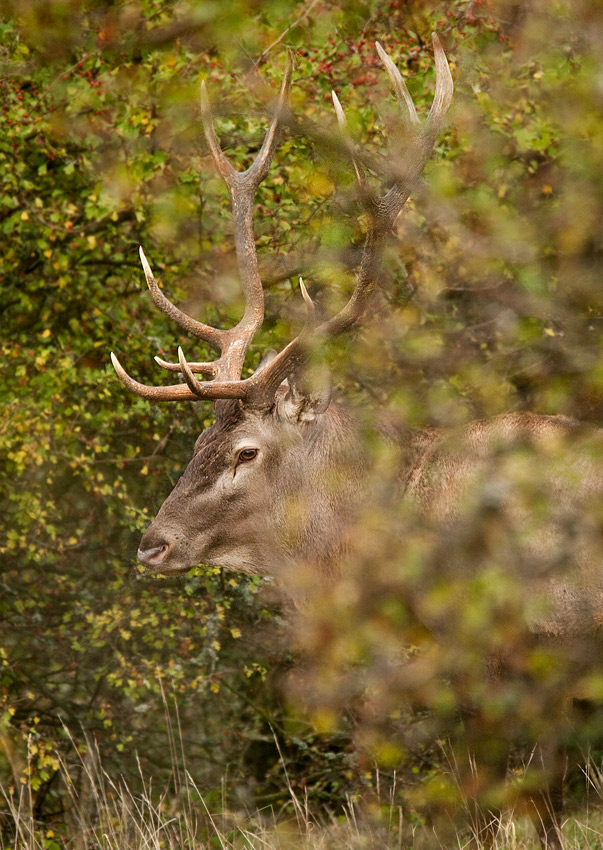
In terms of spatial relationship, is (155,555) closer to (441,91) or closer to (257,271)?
(257,271)

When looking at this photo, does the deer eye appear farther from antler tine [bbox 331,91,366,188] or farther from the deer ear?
antler tine [bbox 331,91,366,188]

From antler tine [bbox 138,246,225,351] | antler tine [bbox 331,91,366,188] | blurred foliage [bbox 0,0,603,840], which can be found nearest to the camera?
antler tine [bbox 331,91,366,188]

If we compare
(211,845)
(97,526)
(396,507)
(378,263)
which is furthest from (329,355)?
(211,845)

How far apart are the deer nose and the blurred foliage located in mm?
810

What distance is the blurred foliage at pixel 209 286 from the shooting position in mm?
5617

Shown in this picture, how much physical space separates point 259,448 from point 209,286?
131 centimetres

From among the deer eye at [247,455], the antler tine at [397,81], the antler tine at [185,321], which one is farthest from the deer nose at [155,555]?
the antler tine at [397,81]

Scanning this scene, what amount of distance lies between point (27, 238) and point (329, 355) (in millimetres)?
2604

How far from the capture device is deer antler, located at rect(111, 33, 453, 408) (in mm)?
4676

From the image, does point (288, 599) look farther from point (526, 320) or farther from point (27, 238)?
point (27, 238)

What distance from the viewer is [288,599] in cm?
621

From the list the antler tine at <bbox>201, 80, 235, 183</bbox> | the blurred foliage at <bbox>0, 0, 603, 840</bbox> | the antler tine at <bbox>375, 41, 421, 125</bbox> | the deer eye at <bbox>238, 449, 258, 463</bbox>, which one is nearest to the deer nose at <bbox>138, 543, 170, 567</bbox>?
the deer eye at <bbox>238, 449, 258, 463</bbox>

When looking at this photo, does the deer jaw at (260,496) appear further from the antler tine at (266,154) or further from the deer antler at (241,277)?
the antler tine at (266,154)

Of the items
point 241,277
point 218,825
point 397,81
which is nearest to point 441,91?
point 397,81
